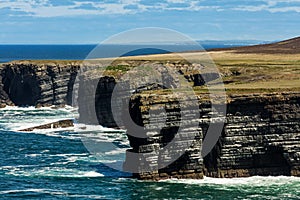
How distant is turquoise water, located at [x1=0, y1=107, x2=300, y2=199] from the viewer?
222ft

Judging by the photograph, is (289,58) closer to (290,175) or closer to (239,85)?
(239,85)

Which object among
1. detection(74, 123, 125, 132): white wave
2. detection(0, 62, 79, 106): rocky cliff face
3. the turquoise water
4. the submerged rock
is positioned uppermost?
detection(0, 62, 79, 106): rocky cliff face

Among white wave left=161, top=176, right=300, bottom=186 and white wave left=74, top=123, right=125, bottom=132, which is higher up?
white wave left=74, top=123, right=125, bottom=132

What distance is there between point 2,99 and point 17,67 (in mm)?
7973

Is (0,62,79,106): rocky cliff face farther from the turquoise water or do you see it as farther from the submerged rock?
the turquoise water

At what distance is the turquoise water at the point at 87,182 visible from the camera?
6756 cm

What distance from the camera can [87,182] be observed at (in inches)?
2867

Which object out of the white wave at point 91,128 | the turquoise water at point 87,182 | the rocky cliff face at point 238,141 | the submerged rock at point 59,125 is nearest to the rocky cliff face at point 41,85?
the submerged rock at point 59,125

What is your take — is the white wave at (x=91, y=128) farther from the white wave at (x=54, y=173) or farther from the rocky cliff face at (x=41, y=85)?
the white wave at (x=54, y=173)

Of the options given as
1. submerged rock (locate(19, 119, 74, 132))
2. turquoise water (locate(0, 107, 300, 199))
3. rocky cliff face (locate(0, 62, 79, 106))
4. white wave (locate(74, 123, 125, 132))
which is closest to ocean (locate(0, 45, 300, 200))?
turquoise water (locate(0, 107, 300, 199))

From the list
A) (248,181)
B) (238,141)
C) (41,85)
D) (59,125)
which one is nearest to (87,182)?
(238,141)

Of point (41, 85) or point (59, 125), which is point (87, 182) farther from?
point (41, 85)

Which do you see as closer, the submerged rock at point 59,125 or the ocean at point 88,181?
the ocean at point 88,181

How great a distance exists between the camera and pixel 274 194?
67.6m
